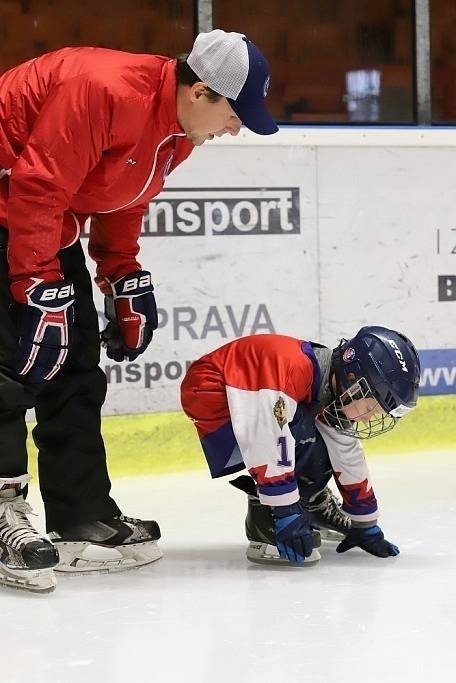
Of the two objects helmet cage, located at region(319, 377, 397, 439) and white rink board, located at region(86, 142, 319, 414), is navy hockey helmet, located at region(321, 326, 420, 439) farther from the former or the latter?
white rink board, located at region(86, 142, 319, 414)

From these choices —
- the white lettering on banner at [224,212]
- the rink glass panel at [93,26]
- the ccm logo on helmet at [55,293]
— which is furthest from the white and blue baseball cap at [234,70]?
the rink glass panel at [93,26]

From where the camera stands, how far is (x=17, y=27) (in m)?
4.37

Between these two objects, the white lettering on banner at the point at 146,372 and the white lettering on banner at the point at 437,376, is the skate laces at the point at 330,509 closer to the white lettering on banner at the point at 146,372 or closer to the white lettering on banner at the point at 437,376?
the white lettering on banner at the point at 146,372

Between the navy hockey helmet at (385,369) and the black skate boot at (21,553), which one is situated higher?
the navy hockey helmet at (385,369)

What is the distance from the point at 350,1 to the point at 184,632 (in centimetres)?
327

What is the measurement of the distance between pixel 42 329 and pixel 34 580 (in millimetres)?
471

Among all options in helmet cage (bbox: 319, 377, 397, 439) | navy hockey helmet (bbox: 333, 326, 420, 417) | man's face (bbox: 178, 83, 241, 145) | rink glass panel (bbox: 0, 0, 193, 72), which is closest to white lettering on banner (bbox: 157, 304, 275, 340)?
rink glass panel (bbox: 0, 0, 193, 72)

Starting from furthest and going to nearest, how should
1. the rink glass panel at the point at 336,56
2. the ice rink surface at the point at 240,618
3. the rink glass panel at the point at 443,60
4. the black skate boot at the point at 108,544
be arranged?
the rink glass panel at the point at 443,60
the rink glass panel at the point at 336,56
the black skate boot at the point at 108,544
the ice rink surface at the point at 240,618

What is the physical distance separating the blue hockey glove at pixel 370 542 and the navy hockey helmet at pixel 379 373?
9.7 inches

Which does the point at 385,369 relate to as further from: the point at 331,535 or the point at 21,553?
the point at 21,553

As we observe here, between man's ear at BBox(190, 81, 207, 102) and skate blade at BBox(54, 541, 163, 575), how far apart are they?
941 millimetres

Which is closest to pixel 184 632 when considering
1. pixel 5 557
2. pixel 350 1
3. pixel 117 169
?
pixel 5 557

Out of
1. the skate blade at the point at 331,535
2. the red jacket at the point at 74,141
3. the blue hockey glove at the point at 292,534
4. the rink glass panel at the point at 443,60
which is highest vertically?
the rink glass panel at the point at 443,60

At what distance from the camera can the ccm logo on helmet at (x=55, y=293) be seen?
2316 mm
